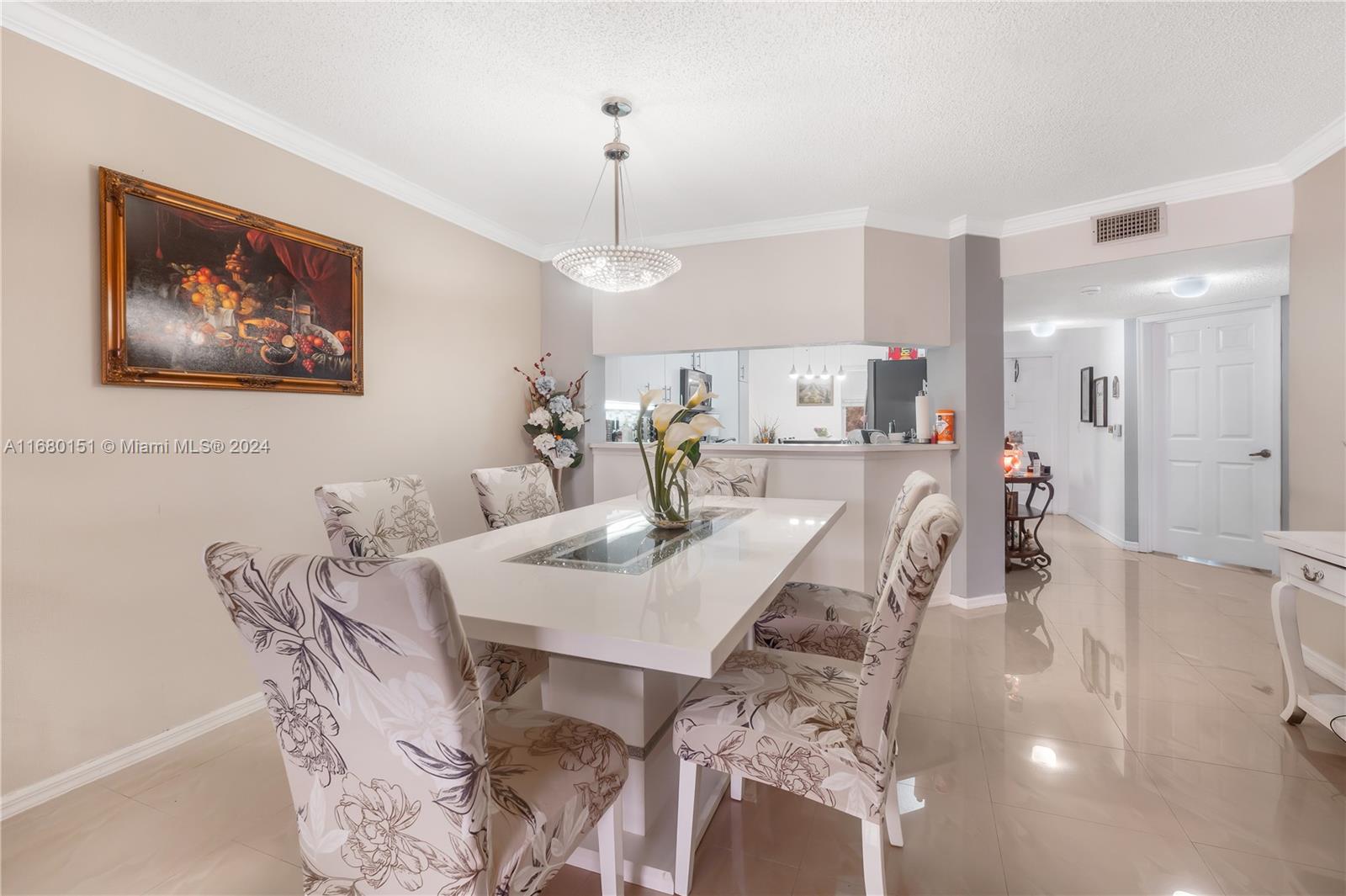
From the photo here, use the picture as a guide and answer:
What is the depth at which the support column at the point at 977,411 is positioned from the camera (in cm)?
365

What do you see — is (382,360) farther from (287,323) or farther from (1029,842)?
(1029,842)

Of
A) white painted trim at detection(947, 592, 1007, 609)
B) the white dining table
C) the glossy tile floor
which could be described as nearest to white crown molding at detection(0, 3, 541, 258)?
→ the white dining table

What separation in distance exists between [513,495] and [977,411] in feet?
9.50

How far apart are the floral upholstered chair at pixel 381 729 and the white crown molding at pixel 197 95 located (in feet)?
6.97

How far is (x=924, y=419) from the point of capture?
12.5ft

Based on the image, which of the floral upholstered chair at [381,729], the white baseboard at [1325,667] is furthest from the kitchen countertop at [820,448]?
the floral upholstered chair at [381,729]

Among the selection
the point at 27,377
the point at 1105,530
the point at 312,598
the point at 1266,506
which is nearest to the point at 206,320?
the point at 27,377

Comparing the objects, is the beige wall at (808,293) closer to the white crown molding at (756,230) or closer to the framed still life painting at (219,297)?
the white crown molding at (756,230)

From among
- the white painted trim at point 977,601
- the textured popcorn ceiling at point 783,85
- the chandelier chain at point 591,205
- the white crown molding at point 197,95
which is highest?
the chandelier chain at point 591,205

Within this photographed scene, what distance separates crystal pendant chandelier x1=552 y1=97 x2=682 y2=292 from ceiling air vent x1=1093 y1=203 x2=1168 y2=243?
8.66ft

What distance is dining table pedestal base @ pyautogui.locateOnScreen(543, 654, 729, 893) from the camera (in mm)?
1497

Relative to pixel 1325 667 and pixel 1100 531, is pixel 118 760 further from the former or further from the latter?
pixel 1100 531

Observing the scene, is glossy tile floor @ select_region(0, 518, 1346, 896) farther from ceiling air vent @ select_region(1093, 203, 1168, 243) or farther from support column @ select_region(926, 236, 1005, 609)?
ceiling air vent @ select_region(1093, 203, 1168, 243)

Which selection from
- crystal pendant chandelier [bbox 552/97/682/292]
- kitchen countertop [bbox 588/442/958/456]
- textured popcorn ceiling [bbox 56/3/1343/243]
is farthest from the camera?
kitchen countertop [bbox 588/442/958/456]
